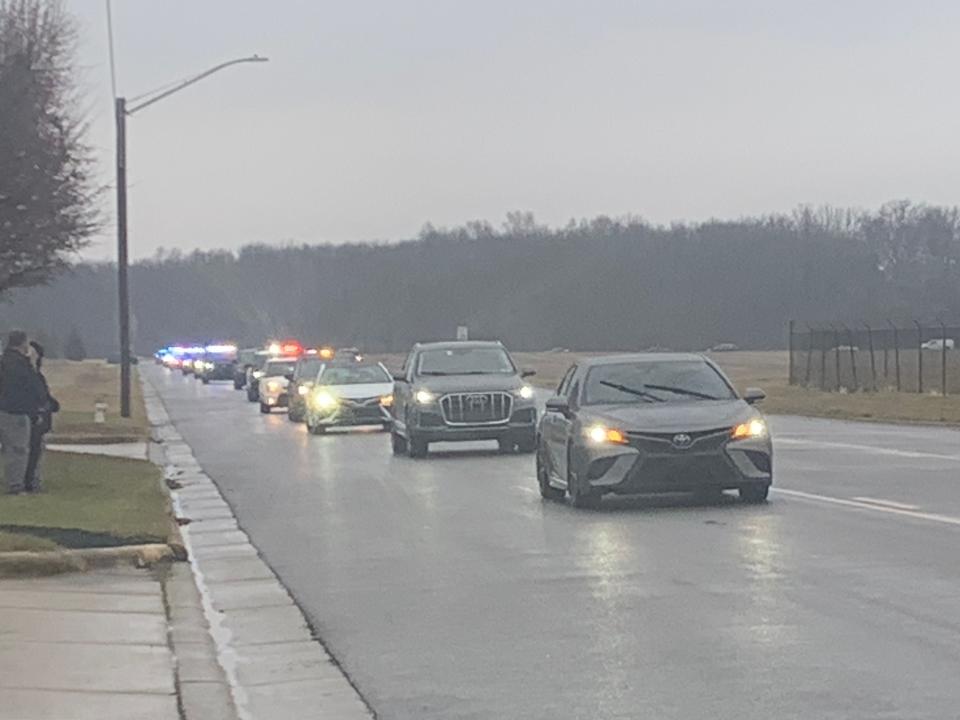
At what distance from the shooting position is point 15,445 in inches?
789

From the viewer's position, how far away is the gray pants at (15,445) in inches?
789

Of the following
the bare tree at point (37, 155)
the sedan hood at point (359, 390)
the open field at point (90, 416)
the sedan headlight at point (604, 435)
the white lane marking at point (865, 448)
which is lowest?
the open field at point (90, 416)

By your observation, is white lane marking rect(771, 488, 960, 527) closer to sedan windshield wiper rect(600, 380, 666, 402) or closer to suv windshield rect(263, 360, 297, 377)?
sedan windshield wiper rect(600, 380, 666, 402)

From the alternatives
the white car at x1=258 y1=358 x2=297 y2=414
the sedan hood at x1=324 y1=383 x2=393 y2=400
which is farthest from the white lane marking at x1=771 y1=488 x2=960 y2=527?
the white car at x1=258 y1=358 x2=297 y2=414

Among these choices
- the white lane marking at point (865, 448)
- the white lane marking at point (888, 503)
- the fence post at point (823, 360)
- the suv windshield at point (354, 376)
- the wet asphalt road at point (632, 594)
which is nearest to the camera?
the wet asphalt road at point (632, 594)

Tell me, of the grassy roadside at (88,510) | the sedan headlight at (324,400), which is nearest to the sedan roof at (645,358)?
the grassy roadside at (88,510)

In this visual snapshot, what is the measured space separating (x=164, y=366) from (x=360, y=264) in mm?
19816

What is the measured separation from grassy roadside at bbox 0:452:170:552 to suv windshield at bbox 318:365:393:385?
1243cm

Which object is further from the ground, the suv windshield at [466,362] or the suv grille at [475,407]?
the suv windshield at [466,362]

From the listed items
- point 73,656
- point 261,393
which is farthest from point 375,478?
point 261,393

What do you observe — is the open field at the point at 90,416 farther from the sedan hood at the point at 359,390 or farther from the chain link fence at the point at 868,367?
the chain link fence at the point at 868,367

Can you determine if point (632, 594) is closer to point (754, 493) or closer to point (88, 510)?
point (754, 493)

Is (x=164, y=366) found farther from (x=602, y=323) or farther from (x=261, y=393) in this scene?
(x=261, y=393)

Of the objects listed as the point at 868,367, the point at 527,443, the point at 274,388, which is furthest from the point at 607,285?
the point at 527,443
